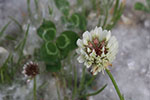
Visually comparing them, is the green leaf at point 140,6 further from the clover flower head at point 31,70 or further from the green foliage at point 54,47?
the clover flower head at point 31,70

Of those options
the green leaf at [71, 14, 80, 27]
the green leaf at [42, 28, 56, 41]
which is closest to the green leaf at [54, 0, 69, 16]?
the green leaf at [71, 14, 80, 27]

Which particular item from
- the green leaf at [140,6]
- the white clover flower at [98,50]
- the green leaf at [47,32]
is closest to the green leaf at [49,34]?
the green leaf at [47,32]

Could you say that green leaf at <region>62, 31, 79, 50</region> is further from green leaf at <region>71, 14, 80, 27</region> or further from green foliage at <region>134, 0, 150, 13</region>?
green foliage at <region>134, 0, 150, 13</region>

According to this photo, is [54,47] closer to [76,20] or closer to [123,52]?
[76,20]

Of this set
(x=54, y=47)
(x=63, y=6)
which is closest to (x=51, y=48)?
(x=54, y=47)

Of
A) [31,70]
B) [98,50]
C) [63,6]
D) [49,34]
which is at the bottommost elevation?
[98,50]

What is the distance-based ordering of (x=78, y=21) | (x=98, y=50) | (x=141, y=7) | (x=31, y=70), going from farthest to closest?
(x=141, y=7), (x=78, y=21), (x=31, y=70), (x=98, y=50)
